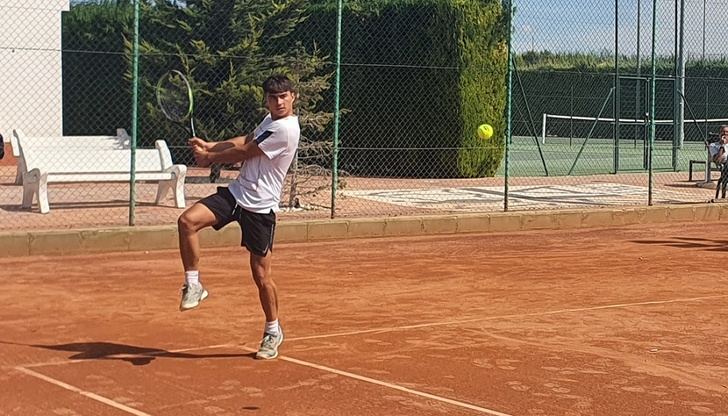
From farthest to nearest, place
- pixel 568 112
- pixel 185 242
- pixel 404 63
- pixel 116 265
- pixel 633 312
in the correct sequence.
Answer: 1. pixel 568 112
2. pixel 404 63
3. pixel 116 265
4. pixel 633 312
5. pixel 185 242

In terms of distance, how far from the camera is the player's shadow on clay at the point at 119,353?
7441 millimetres

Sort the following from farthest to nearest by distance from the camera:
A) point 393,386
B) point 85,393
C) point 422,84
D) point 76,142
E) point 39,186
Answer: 1. point 422,84
2. point 76,142
3. point 39,186
4. point 393,386
5. point 85,393

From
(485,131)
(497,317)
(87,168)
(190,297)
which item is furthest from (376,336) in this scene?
(485,131)

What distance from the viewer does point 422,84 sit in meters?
22.4

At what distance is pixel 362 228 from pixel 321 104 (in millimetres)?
9262

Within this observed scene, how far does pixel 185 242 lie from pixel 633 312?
13.0 feet

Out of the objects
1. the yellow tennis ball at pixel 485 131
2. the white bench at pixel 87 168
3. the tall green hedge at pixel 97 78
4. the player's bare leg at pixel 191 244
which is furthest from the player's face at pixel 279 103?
the tall green hedge at pixel 97 78

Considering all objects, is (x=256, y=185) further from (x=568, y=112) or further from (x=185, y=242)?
(x=568, y=112)

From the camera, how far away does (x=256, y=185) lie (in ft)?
24.7

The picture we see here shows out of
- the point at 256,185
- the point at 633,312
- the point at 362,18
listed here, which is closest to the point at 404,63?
the point at 362,18

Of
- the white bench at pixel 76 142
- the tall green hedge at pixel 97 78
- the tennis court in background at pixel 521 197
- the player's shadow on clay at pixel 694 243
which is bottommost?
the player's shadow on clay at pixel 694 243

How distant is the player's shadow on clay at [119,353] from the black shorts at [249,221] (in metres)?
0.70

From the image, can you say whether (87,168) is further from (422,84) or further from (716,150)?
(716,150)

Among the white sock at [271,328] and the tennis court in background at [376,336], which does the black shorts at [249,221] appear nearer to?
the white sock at [271,328]
